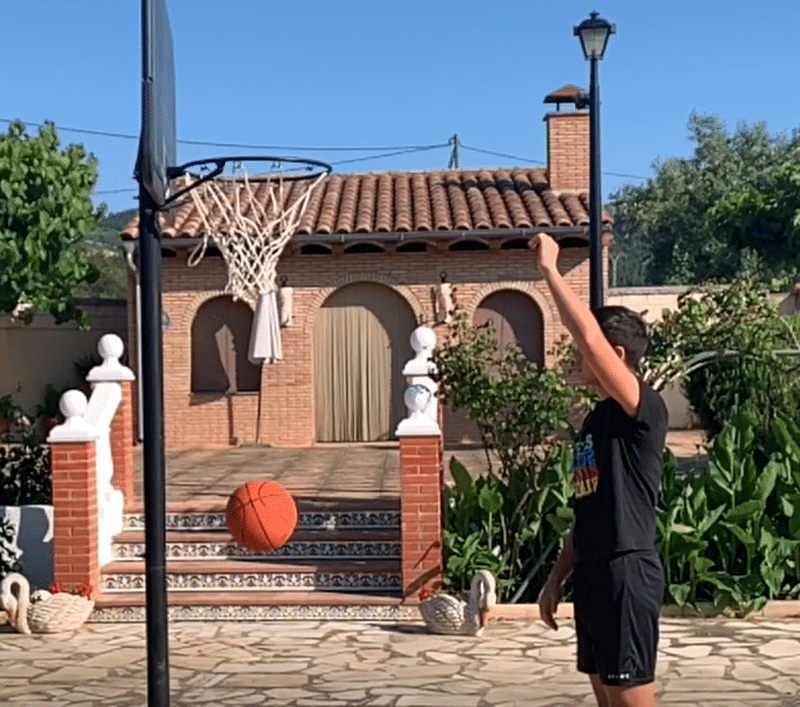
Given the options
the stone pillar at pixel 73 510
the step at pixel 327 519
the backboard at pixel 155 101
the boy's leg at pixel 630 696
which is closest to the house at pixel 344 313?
the step at pixel 327 519

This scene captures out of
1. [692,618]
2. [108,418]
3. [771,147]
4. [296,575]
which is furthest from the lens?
[771,147]

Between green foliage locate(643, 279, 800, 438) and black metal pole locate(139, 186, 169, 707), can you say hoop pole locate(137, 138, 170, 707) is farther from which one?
green foliage locate(643, 279, 800, 438)

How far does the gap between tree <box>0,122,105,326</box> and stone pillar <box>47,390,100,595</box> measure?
11042 millimetres

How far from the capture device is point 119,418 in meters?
11.2

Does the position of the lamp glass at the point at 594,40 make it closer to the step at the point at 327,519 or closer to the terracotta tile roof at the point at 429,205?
the step at the point at 327,519

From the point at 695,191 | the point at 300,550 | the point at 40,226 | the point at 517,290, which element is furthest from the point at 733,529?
the point at 695,191

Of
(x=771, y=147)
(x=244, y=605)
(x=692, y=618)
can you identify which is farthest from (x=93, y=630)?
(x=771, y=147)

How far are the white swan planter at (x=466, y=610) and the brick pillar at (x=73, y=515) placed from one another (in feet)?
8.34

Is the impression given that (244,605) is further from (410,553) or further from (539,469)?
(539,469)

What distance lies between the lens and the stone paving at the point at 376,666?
275 inches

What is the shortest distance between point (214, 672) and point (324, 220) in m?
11.3

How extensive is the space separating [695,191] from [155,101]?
34292 mm

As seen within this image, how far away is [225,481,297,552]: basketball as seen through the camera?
8.69 meters

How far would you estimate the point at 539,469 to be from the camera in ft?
31.3
